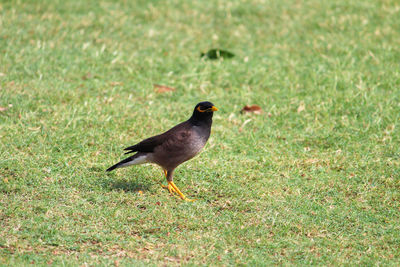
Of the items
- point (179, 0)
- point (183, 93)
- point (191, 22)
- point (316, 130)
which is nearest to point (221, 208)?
point (316, 130)

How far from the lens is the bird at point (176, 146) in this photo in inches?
240

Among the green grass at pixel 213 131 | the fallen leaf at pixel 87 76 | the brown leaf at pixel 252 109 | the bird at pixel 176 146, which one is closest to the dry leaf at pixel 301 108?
the green grass at pixel 213 131

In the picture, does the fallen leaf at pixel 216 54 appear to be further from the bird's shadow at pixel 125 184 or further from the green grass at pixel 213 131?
the bird's shadow at pixel 125 184

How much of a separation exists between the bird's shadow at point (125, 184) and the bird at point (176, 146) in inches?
7.8

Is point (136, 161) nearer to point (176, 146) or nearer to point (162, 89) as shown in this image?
point (176, 146)

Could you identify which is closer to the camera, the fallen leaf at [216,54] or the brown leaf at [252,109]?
the brown leaf at [252,109]

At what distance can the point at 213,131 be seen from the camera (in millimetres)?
7945

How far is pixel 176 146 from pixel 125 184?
86cm

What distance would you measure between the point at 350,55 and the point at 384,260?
5.99 m

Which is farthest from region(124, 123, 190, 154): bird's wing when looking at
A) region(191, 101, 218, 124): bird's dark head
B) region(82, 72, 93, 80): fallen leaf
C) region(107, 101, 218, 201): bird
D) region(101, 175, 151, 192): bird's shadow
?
region(82, 72, 93, 80): fallen leaf

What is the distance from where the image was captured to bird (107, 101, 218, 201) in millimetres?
6102

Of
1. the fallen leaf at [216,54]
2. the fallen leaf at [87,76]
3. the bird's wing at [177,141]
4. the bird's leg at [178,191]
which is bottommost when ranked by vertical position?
the bird's leg at [178,191]

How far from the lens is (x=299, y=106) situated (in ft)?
27.9

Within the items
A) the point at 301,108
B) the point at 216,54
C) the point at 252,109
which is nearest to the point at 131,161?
the point at 252,109
